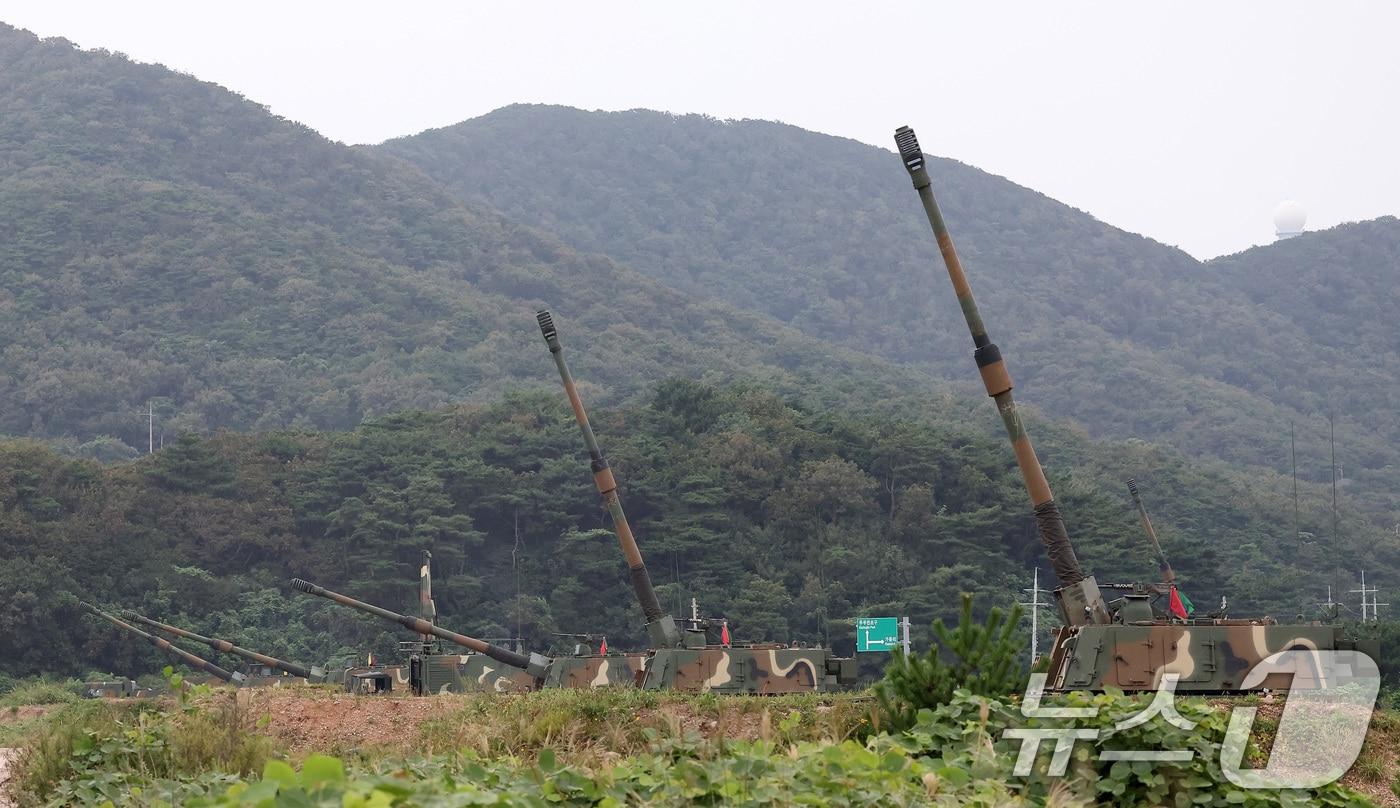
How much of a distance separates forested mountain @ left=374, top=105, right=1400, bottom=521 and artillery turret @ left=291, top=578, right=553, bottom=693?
9258cm

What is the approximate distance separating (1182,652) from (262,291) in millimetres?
111999

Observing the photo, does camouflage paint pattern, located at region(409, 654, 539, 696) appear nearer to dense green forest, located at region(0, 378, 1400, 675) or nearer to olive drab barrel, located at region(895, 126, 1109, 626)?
olive drab barrel, located at region(895, 126, 1109, 626)

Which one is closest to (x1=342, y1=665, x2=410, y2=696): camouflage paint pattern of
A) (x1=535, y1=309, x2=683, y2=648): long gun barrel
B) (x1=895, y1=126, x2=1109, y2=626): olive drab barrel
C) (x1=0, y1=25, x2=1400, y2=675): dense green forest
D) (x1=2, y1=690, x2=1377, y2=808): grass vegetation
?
(x1=535, y1=309, x2=683, y2=648): long gun barrel

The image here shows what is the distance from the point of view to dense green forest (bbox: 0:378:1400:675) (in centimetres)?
6506

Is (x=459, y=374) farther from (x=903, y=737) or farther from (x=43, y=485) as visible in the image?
(x=903, y=737)

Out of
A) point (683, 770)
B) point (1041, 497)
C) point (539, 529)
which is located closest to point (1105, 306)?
point (539, 529)

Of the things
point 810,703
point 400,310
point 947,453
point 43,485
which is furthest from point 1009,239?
point 810,703

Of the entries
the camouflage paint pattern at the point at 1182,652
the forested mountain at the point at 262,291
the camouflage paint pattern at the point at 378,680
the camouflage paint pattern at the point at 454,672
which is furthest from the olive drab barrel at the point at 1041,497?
the forested mountain at the point at 262,291

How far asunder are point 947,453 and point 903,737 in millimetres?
66029

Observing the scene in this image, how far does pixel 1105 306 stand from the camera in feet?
552

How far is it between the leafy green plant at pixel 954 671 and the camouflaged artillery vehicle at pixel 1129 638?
4.42 meters

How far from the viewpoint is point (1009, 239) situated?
18975cm

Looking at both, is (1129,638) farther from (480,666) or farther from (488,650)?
(480,666)

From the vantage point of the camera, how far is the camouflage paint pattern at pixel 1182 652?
57.7ft
